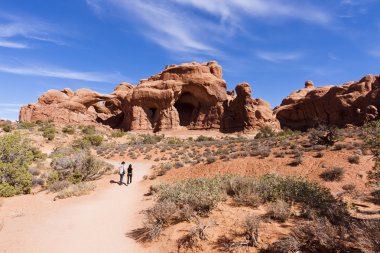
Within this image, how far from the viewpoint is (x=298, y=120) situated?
52.2 metres

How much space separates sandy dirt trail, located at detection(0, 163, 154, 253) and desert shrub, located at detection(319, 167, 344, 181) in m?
8.42

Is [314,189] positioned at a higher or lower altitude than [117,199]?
higher

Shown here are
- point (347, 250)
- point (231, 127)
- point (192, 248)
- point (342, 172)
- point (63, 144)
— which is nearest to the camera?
point (347, 250)

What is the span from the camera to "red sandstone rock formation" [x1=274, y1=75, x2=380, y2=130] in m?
37.4


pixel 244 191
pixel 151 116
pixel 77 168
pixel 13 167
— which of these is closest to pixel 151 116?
pixel 151 116

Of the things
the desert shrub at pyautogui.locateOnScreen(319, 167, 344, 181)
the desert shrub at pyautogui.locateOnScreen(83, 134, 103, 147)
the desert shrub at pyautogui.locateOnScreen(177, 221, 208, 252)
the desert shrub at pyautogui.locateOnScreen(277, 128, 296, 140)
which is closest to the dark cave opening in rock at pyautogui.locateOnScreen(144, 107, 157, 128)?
the desert shrub at pyautogui.locateOnScreen(83, 134, 103, 147)

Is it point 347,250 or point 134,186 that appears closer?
point 347,250

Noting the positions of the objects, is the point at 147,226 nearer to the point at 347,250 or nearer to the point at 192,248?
the point at 192,248

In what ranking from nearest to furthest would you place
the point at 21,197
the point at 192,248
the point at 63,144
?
the point at 192,248
the point at 21,197
the point at 63,144

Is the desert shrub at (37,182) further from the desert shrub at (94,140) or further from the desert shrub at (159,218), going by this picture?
the desert shrub at (94,140)

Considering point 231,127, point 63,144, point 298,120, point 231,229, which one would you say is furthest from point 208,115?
point 231,229

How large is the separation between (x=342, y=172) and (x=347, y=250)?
837 centimetres

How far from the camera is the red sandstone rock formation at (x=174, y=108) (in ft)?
148

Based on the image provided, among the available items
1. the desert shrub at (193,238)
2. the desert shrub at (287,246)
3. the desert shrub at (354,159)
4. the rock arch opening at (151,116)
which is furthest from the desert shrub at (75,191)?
the rock arch opening at (151,116)
